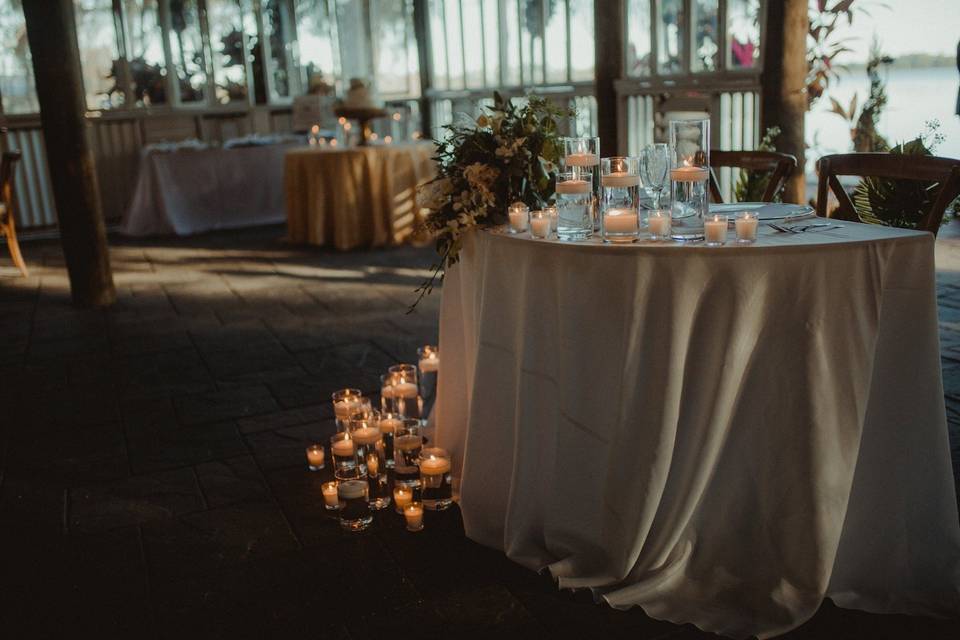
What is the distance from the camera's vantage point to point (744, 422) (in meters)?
1.78

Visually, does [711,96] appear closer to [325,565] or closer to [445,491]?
[445,491]

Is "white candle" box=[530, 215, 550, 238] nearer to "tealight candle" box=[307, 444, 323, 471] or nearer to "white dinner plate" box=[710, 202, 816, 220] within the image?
"white dinner plate" box=[710, 202, 816, 220]

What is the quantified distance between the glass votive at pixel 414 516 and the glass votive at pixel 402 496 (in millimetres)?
55

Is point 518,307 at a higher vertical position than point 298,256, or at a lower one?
higher

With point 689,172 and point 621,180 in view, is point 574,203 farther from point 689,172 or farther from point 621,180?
point 689,172

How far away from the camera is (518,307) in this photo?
2008mm

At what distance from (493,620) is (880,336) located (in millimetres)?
970

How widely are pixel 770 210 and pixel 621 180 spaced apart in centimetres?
42

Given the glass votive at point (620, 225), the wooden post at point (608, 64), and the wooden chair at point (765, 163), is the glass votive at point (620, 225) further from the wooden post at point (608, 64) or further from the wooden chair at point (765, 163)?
the wooden post at point (608, 64)

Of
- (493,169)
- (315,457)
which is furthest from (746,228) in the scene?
(315,457)

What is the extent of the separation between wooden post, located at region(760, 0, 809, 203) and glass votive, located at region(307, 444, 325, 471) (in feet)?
9.79

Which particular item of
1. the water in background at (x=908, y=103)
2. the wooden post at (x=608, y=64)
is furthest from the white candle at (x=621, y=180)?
the water in background at (x=908, y=103)

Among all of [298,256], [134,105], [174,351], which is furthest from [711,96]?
[134,105]

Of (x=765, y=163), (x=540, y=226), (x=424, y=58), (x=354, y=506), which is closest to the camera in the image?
(x=540, y=226)
